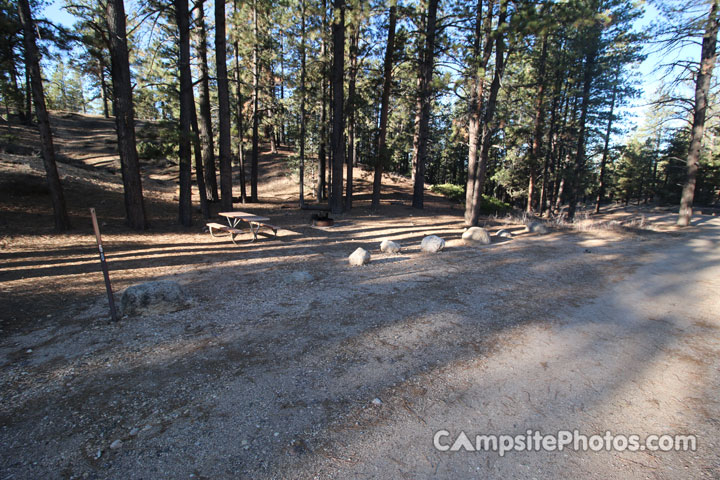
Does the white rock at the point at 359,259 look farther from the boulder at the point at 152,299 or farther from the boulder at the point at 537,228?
the boulder at the point at 537,228

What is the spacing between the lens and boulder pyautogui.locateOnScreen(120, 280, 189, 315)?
4855 millimetres

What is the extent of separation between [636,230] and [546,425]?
14.5 meters

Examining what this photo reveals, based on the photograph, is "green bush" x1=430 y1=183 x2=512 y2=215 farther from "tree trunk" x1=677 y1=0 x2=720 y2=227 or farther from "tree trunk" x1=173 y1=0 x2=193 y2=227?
"tree trunk" x1=173 y1=0 x2=193 y2=227

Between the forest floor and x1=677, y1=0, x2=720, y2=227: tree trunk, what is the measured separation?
9.68 meters

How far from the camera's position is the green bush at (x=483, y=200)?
19302 millimetres

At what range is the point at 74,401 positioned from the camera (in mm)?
3045

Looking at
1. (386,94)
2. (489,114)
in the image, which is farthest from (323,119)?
(489,114)

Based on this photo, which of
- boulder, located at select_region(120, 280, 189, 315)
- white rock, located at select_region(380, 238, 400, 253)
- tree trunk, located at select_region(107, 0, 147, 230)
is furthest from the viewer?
tree trunk, located at select_region(107, 0, 147, 230)

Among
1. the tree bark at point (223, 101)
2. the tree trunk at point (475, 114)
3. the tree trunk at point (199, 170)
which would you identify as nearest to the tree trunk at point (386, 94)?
the tree trunk at point (475, 114)

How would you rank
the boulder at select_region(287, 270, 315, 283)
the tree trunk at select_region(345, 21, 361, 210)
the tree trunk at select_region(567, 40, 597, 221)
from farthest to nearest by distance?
the tree trunk at select_region(567, 40, 597, 221) < the tree trunk at select_region(345, 21, 361, 210) < the boulder at select_region(287, 270, 315, 283)

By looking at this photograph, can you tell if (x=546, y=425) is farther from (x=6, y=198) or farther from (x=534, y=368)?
(x=6, y=198)

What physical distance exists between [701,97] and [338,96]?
52.1 ft

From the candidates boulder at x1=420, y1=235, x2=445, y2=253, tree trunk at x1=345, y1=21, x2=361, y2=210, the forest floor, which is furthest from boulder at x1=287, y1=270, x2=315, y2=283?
tree trunk at x1=345, y1=21, x2=361, y2=210

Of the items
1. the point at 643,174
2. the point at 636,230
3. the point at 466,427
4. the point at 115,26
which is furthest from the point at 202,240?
the point at 643,174
